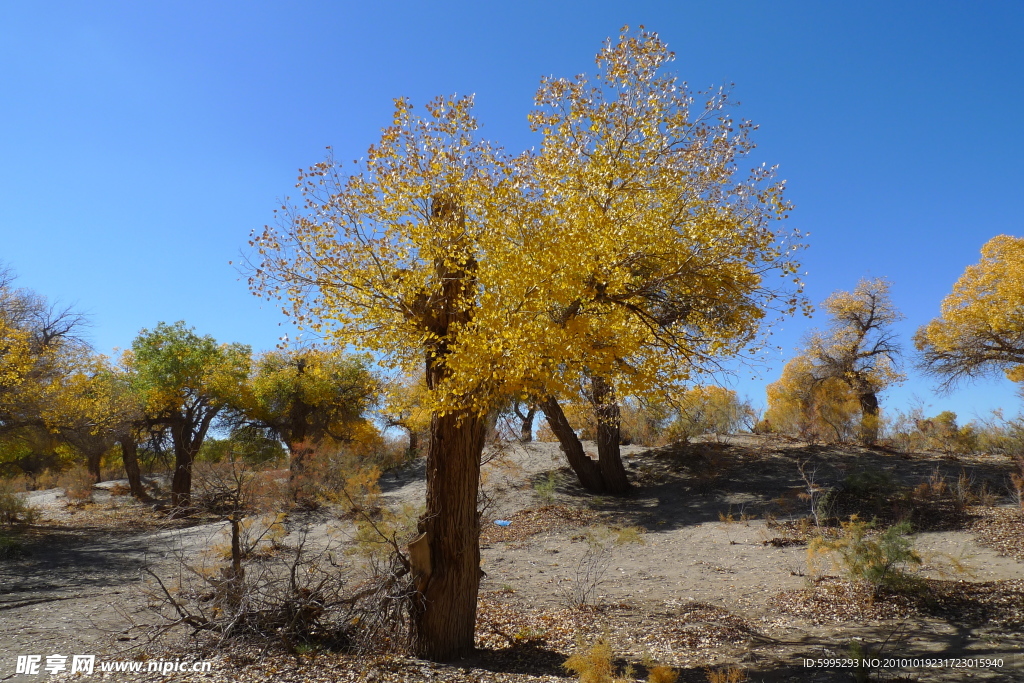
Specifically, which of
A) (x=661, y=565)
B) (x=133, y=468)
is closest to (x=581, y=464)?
(x=661, y=565)

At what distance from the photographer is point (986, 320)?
68.3ft

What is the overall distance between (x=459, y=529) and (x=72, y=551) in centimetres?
1387

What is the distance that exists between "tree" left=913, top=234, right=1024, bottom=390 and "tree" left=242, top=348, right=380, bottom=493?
22.9 m

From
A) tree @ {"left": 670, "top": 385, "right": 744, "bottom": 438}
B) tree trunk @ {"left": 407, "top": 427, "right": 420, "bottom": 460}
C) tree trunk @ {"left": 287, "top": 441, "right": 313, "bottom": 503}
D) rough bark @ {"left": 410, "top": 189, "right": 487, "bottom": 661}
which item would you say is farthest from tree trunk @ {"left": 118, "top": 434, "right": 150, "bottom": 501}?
rough bark @ {"left": 410, "top": 189, "right": 487, "bottom": 661}

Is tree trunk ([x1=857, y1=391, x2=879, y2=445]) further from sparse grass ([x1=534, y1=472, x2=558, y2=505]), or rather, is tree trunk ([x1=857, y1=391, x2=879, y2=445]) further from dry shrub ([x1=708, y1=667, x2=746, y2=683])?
dry shrub ([x1=708, y1=667, x2=746, y2=683])

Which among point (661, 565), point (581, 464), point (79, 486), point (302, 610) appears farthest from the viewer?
point (79, 486)

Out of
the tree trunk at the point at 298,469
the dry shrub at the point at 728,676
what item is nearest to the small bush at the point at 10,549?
the tree trunk at the point at 298,469

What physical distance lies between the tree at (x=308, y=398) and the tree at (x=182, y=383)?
112 centimetres

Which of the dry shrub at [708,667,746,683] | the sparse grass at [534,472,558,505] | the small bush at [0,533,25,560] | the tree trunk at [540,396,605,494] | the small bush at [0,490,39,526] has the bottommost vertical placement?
the small bush at [0,533,25,560]

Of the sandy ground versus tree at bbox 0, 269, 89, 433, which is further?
tree at bbox 0, 269, 89, 433

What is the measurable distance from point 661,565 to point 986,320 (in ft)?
56.1

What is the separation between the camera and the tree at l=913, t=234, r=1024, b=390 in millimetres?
19875

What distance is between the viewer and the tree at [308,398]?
85.6 ft

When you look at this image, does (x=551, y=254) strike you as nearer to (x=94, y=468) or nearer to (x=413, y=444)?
(x=413, y=444)
